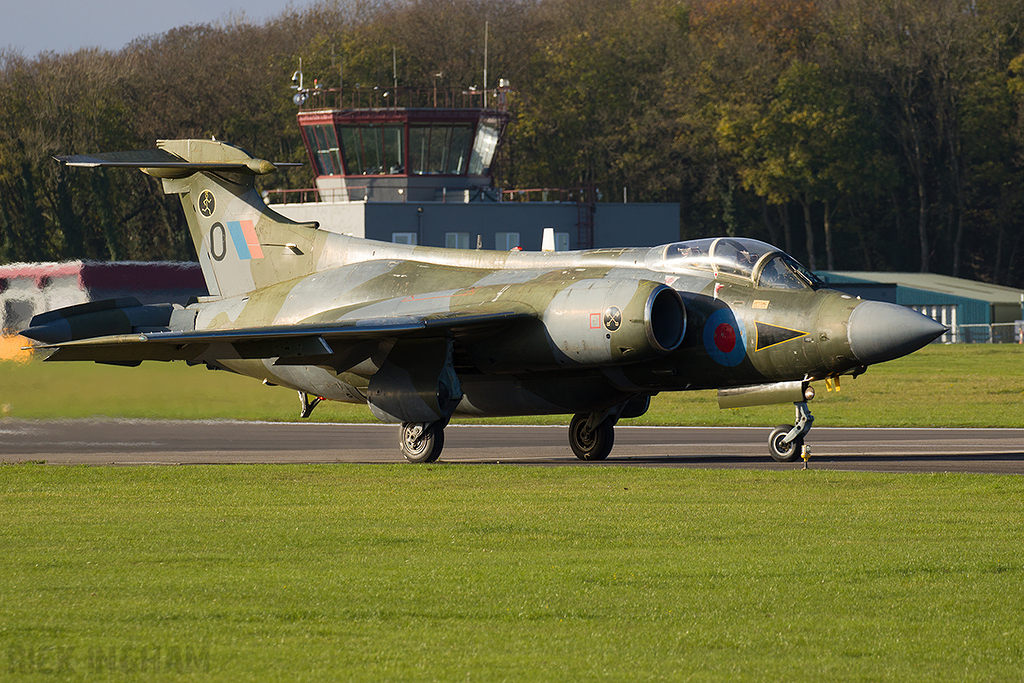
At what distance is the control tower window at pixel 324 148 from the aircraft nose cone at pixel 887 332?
41.3 metres

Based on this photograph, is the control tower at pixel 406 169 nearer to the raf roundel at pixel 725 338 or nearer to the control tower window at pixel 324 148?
the control tower window at pixel 324 148

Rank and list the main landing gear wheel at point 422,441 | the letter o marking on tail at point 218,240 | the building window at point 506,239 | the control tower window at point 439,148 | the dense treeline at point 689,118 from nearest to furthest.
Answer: the main landing gear wheel at point 422,441, the letter o marking on tail at point 218,240, the control tower window at point 439,148, the building window at point 506,239, the dense treeline at point 689,118

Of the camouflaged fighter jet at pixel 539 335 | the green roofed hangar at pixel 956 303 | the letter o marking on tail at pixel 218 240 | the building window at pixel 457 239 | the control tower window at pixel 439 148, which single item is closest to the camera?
the camouflaged fighter jet at pixel 539 335

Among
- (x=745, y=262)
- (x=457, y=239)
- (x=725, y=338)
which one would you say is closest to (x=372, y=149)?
(x=457, y=239)

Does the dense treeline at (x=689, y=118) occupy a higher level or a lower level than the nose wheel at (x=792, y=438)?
higher

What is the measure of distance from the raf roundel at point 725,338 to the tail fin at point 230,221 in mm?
7689

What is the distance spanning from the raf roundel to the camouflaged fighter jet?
0.08ft

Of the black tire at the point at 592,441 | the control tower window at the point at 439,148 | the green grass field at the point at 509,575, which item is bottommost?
the black tire at the point at 592,441

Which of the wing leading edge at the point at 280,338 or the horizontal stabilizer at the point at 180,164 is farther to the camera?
the horizontal stabilizer at the point at 180,164

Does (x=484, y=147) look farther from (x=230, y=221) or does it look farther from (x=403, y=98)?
(x=403, y=98)

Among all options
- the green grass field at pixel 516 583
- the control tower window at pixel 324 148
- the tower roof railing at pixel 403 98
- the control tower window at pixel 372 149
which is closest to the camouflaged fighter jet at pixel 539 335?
the green grass field at pixel 516 583

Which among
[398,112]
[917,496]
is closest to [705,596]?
[917,496]

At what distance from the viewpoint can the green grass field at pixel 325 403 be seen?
80.4 feet

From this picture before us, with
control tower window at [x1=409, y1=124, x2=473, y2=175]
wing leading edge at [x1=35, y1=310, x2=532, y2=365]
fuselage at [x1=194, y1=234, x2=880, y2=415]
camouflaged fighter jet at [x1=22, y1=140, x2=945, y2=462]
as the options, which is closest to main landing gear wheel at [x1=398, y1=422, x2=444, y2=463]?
camouflaged fighter jet at [x1=22, y1=140, x2=945, y2=462]
